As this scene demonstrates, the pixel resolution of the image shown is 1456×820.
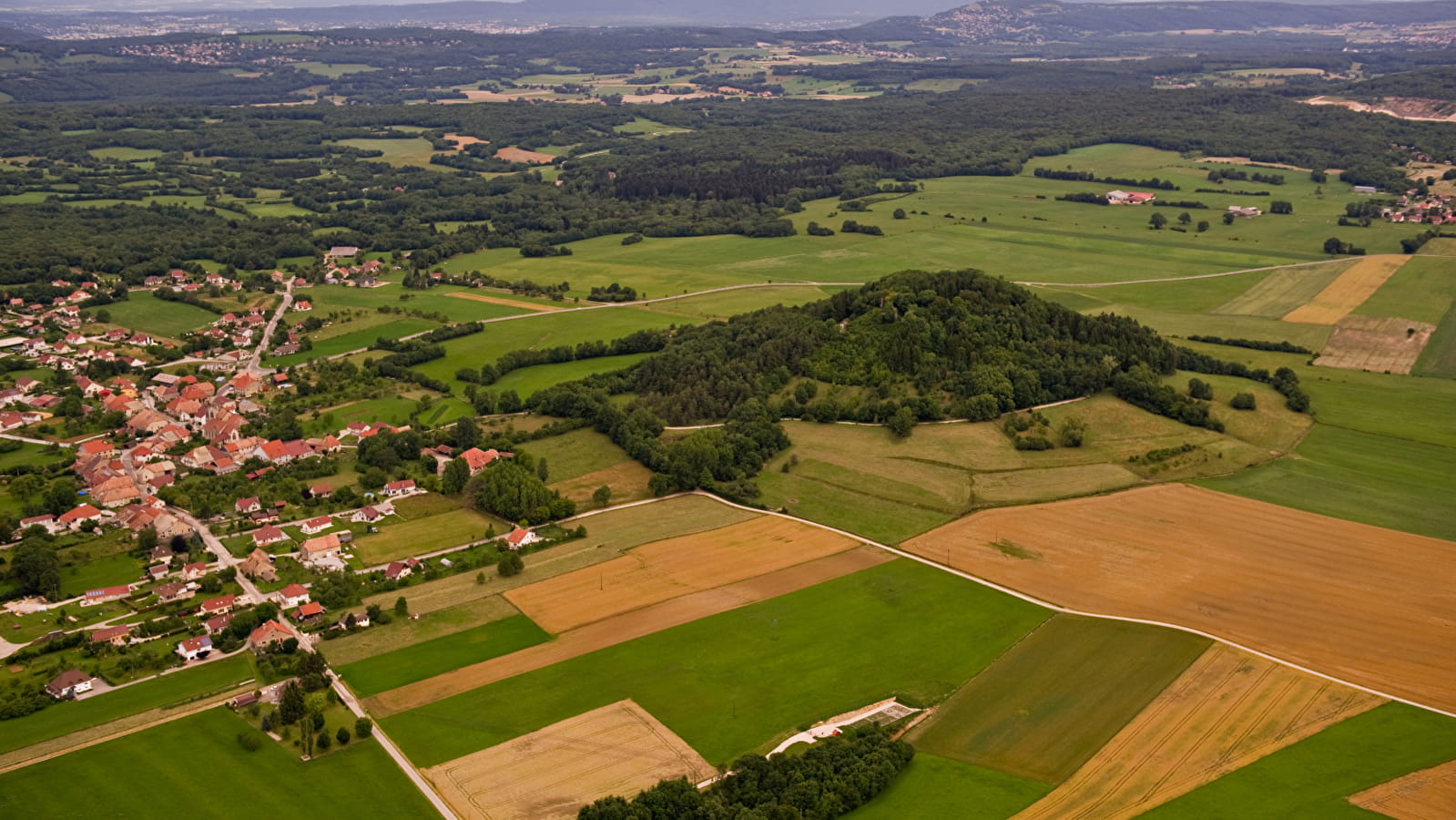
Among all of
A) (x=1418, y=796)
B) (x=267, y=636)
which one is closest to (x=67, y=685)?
(x=267, y=636)

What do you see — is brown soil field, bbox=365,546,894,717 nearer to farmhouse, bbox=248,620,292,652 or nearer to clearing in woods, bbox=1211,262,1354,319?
farmhouse, bbox=248,620,292,652

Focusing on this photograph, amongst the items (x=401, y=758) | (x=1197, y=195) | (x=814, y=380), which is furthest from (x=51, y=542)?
(x=1197, y=195)

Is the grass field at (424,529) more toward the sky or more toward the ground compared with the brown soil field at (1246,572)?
more toward the ground

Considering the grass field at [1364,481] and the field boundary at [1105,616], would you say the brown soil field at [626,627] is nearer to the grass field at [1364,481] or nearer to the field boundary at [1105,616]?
the field boundary at [1105,616]

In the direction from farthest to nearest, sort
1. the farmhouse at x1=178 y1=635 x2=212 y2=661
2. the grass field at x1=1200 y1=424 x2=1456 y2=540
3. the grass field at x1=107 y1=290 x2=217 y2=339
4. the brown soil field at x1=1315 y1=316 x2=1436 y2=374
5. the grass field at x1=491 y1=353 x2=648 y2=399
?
the grass field at x1=107 y1=290 x2=217 y2=339
the brown soil field at x1=1315 y1=316 x2=1436 y2=374
the grass field at x1=491 y1=353 x2=648 y2=399
the grass field at x1=1200 y1=424 x2=1456 y2=540
the farmhouse at x1=178 y1=635 x2=212 y2=661

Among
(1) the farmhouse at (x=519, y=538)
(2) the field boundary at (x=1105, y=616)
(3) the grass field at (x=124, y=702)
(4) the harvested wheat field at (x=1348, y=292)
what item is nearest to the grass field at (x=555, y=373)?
(2) the field boundary at (x=1105, y=616)

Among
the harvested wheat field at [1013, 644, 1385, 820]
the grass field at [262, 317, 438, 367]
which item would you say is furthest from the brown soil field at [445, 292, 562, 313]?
the harvested wheat field at [1013, 644, 1385, 820]

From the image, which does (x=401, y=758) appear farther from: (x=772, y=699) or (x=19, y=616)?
(x=19, y=616)
